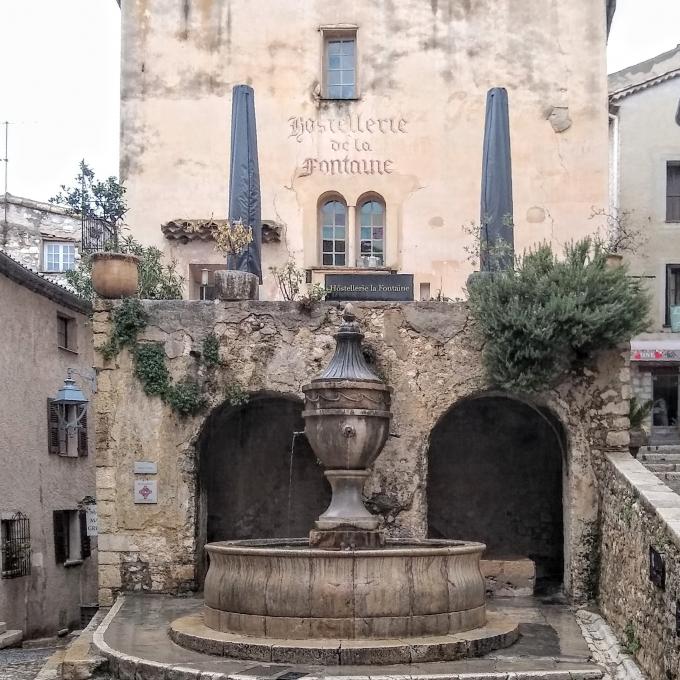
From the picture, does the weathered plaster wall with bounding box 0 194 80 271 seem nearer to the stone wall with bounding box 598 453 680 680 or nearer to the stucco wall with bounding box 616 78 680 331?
the stucco wall with bounding box 616 78 680 331

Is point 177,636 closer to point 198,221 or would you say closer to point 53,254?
point 198,221

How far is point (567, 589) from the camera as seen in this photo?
13.7m

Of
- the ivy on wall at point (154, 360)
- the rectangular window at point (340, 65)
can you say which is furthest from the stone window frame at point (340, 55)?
the ivy on wall at point (154, 360)

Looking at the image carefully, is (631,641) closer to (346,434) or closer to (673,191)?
(346,434)

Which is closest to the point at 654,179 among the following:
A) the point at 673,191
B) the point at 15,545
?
the point at 673,191

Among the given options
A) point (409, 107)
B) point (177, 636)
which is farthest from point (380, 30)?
point (177, 636)

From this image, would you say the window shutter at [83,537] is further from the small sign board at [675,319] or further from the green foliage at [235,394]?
the small sign board at [675,319]

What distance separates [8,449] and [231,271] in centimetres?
632

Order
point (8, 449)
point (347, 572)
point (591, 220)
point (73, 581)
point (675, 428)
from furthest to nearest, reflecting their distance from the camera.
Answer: point (675, 428) < point (73, 581) < point (591, 220) < point (8, 449) < point (347, 572)

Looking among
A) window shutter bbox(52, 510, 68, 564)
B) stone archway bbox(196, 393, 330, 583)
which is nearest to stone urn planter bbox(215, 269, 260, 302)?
stone archway bbox(196, 393, 330, 583)

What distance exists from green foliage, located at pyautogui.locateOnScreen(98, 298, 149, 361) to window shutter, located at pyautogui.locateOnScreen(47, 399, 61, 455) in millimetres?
6671

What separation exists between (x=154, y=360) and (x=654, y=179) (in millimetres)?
17457

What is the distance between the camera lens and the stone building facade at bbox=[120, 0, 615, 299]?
19.7 meters

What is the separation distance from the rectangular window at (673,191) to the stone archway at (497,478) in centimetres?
1294
